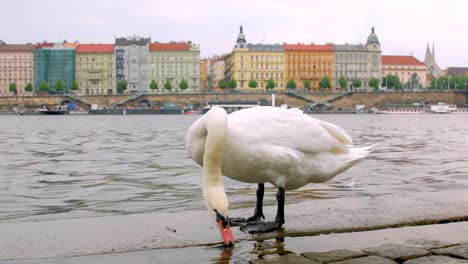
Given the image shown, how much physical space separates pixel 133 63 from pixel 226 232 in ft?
422

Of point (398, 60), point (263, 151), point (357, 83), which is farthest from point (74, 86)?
point (263, 151)

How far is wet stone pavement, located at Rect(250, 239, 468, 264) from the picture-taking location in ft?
12.7

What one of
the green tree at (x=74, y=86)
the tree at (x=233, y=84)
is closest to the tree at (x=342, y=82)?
the tree at (x=233, y=84)

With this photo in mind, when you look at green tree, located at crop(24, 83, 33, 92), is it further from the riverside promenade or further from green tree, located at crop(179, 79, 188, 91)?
the riverside promenade

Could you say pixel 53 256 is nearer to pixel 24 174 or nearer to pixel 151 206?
pixel 151 206

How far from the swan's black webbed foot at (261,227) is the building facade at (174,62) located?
125358 millimetres

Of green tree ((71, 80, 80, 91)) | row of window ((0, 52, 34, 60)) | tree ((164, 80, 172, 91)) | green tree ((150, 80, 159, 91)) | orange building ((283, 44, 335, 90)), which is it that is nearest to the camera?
green tree ((71, 80, 80, 91))

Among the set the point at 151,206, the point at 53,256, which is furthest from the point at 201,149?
the point at 151,206

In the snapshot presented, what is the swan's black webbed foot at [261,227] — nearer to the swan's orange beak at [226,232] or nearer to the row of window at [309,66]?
the swan's orange beak at [226,232]

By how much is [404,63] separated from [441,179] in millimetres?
155817

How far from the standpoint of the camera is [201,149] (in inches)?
187

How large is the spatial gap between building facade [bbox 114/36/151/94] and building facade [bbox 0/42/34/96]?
1858 cm

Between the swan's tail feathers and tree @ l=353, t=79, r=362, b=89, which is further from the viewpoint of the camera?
tree @ l=353, t=79, r=362, b=89

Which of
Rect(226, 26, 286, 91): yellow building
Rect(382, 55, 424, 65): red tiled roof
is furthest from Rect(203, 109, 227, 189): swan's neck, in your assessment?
Rect(382, 55, 424, 65): red tiled roof
